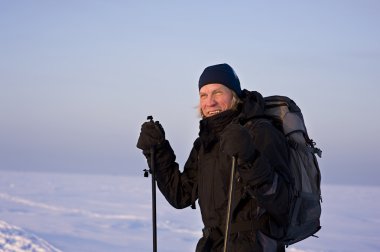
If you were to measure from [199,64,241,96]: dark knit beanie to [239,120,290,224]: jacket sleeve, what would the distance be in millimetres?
370

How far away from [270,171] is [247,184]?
156 millimetres

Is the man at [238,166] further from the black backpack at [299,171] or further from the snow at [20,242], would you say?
the snow at [20,242]

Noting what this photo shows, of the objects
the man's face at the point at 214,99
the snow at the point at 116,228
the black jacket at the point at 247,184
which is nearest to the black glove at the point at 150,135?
the black jacket at the point at 247,184

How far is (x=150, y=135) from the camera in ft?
12.9

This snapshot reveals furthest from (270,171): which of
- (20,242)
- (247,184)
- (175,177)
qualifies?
(20,242)

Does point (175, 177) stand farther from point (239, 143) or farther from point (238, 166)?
point (239, 143)

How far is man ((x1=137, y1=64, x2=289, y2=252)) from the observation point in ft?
10.1

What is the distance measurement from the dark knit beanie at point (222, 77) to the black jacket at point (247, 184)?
8 centimetres

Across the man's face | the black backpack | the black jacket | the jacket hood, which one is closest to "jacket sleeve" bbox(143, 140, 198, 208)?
the black jacket

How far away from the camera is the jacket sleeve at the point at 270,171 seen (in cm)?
306

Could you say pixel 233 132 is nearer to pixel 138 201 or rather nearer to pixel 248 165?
pixel 248 165

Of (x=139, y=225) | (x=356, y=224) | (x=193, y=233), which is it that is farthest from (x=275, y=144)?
(x=356, y=224)

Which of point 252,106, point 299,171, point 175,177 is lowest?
point 299,171

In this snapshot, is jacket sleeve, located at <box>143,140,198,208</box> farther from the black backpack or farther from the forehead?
the black backpack
